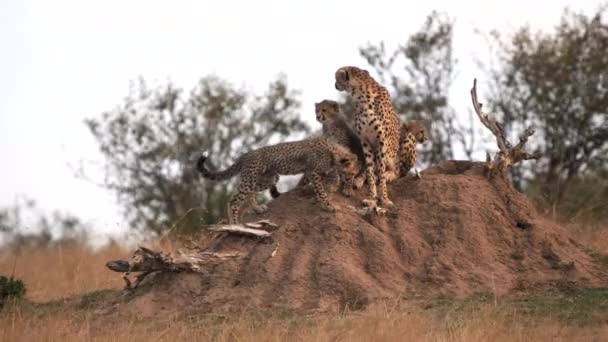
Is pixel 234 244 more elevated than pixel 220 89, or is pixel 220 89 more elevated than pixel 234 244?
pixel 220 89

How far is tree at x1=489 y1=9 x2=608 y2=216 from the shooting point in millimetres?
15680

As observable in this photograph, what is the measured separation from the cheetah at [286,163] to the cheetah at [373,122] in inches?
8.4

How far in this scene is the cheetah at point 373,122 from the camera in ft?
31.7

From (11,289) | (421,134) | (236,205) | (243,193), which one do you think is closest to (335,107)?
(421,134)

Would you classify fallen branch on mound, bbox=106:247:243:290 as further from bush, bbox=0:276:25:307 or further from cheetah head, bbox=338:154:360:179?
bush, bbox=0:276:25:307

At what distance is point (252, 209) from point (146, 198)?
7.75 meters

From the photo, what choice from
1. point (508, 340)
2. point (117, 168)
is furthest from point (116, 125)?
point (508, 340)

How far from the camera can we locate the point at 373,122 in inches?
385

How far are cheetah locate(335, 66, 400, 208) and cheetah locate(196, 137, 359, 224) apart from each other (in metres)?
0.21

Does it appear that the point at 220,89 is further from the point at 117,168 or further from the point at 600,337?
the point at 600,337

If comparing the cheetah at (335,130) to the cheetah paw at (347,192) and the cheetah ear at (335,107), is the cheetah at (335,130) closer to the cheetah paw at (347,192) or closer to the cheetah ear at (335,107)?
the cheetah ear at (335,107)

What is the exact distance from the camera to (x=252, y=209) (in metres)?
9.48

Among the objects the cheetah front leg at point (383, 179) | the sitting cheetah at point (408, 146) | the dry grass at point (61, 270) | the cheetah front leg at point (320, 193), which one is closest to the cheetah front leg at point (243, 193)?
the cheetah front leg at point (320, 193)

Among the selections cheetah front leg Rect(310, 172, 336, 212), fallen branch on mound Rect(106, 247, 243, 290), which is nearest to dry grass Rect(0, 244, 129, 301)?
fallen branch on mound Rect(106, 247, 243, 290)
